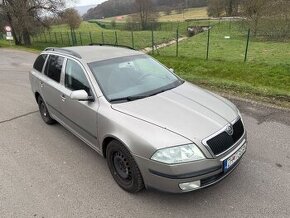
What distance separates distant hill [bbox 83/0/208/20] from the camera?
85.9 meters

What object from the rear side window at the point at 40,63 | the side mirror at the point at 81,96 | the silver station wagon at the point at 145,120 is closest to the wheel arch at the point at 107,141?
the silver station wagon at the point at 145,120

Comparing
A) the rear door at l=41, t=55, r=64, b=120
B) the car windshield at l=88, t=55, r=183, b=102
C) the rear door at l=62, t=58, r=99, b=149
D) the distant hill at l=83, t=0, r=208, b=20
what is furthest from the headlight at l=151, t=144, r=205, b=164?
the distant hill at l=83, t=0, r=208, b=20

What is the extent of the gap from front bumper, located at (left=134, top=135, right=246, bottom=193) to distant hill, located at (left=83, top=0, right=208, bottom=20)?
80.9m

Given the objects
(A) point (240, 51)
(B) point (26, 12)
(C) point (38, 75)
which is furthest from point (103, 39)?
(C) point (38, 75)

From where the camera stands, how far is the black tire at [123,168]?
3059 millimetres

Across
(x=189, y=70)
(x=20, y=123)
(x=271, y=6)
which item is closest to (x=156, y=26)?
(x=271, y=6)

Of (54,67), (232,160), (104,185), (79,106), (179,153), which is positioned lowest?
(104,185)

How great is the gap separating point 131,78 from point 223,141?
158 centimetres

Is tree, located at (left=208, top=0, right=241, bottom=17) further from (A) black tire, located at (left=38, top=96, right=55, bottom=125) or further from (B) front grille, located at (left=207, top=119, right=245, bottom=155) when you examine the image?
(B) front grille, located at (left=207, top=119, right=245, bottom=155)

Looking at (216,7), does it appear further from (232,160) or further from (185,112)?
(232,160)

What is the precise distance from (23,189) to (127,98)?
1.72 metres

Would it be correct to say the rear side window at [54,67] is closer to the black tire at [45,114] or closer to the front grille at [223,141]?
the black tire at [45,114]

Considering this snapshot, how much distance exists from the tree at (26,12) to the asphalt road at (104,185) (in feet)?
77.6

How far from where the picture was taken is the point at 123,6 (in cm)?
8912
